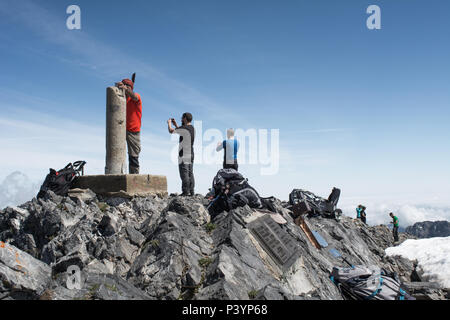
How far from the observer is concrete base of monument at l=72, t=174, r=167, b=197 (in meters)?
8.99

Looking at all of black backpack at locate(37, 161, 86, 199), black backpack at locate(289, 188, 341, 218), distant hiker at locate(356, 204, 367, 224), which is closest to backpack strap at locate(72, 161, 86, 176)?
black backpack at locate(37, 161, 86, 199)

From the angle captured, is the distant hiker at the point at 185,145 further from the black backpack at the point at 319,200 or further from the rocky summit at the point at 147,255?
the black backpack at the point at 319,200

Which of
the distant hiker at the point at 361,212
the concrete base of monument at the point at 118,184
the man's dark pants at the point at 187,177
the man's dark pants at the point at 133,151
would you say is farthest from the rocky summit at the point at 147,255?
the distant hiker at the point at 361,212

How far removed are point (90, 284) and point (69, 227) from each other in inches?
124

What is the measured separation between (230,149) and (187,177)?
72.8 inches

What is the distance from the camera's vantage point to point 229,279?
16.7 ft

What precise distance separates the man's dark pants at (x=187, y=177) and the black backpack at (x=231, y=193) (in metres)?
1.10

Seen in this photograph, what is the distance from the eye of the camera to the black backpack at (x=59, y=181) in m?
8.98

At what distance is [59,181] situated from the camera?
9.12 metres

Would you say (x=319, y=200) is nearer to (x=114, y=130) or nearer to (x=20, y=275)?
(x=114, y=130)

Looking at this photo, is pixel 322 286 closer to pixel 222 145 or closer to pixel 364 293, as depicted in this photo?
pixel 364 293

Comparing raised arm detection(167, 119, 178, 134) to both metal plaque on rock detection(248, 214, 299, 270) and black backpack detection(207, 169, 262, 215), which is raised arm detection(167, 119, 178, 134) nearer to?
black backpack detection(207, 169, 262, 215)

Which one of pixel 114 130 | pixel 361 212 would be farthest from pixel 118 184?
pixel 361 212
